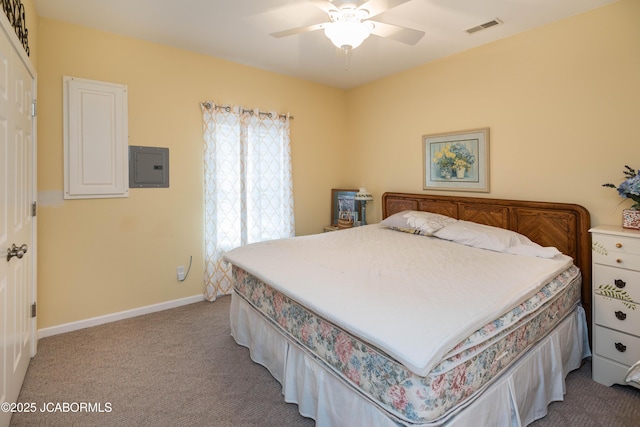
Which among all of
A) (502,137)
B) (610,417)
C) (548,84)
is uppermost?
(548,84)

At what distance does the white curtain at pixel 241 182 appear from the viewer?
11.5ft

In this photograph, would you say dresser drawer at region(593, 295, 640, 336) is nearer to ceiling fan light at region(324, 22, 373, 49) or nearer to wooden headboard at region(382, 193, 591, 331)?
wooden headboard at region(382, 193, 591, 331)

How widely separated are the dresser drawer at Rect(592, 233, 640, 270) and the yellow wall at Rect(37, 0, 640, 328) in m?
0.44

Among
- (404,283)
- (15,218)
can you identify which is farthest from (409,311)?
(15,218)

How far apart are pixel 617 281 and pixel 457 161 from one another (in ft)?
5.57

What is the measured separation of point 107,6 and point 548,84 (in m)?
3.65

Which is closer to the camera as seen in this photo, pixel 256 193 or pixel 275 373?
pixel 275 373

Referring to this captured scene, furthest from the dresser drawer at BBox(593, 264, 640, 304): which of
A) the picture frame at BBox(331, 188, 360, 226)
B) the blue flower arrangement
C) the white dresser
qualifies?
the picture frame at BBox(331, 188, 360, 226)

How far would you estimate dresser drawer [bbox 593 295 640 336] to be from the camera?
6.65 ft

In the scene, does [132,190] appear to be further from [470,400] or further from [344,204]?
[470,400]

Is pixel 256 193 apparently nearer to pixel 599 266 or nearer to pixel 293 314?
pixel 293 314

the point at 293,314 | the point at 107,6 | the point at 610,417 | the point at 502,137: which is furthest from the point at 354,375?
the point at 107,6

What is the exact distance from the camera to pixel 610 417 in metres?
1.83

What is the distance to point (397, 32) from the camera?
2234 mm
